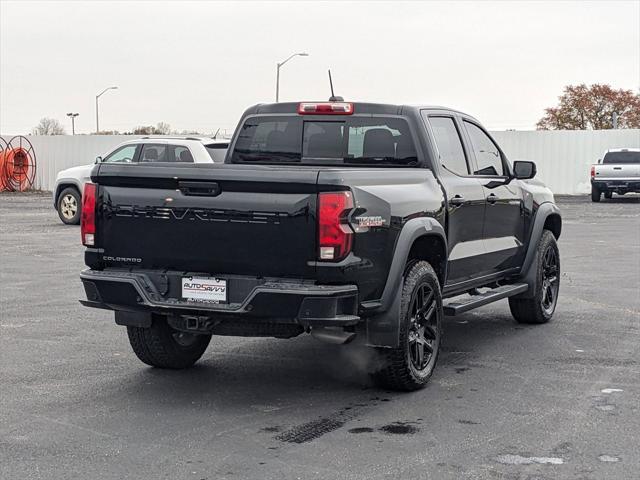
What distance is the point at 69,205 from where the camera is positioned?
72.5ft

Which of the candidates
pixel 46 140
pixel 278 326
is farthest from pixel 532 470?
pixel 46 140

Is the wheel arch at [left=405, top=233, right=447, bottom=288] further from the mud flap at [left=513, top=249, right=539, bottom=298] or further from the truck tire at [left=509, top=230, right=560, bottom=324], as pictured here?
the truck tire at [left=509, top=230, right=560, bottom=324]

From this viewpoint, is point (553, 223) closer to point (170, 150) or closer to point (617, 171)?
point (170, 150)

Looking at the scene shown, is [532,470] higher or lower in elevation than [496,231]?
lower

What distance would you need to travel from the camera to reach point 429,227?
23.2 feet

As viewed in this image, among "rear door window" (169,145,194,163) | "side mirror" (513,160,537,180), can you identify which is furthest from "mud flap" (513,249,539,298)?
"rear door window" (169,145,194,163)

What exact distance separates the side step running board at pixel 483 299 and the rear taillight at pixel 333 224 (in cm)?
172

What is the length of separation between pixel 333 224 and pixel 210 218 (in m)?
0.79

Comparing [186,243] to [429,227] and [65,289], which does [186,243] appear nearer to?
[429,227]

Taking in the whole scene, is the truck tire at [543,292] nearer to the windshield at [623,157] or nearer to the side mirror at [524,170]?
the side mirror at [524,170]

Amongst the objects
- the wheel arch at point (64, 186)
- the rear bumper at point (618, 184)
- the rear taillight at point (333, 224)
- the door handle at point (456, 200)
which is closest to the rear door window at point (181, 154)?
the wheel arch at point (64, 186)

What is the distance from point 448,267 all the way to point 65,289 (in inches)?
234

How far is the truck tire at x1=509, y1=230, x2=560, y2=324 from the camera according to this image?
9.62m

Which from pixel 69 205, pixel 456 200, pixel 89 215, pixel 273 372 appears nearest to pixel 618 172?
pixel 69 205
